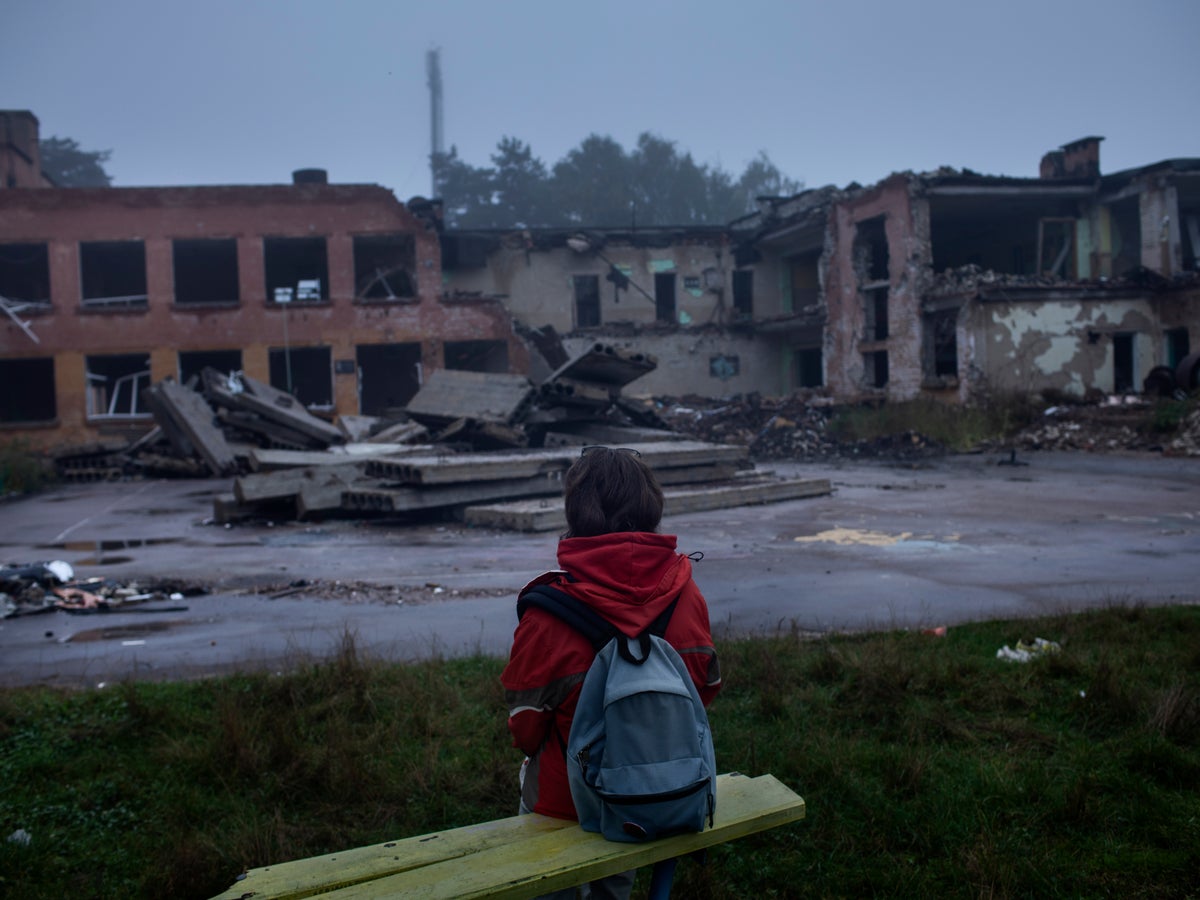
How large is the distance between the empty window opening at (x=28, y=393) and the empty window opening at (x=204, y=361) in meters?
4.94

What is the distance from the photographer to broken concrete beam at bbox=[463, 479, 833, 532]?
35.9ft

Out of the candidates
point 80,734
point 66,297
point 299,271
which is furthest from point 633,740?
point 299,271

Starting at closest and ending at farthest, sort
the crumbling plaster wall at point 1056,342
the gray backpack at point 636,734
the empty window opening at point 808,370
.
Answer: the gray backpack at point 636,734 < the crumbling plaster wall at point 1056,342 < the empty window opening at point 808,370

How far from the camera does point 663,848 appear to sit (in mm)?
2199

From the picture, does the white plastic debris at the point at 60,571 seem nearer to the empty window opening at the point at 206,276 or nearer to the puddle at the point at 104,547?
the puddle at the point at 104,547

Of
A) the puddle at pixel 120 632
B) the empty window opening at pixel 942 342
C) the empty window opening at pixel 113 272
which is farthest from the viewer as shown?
the empty window opening at pixel 113 272

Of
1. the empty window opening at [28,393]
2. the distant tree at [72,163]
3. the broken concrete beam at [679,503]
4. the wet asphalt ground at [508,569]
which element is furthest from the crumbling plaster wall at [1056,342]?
the distant tree at [72,163]

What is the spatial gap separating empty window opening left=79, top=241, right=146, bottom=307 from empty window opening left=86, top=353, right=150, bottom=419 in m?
1.84

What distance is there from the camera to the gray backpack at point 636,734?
2035 mm

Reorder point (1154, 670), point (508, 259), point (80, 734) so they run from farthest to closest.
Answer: point (508, 259) < point (1154, 670) < point (80, 734)

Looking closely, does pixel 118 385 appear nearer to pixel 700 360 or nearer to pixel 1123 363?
pixel 700 360

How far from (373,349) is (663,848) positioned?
32324mm

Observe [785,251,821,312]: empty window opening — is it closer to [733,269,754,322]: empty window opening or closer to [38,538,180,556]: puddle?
[733,269,754,322]: empty window opening

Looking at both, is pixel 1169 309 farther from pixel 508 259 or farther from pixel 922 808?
pixel 922 808
